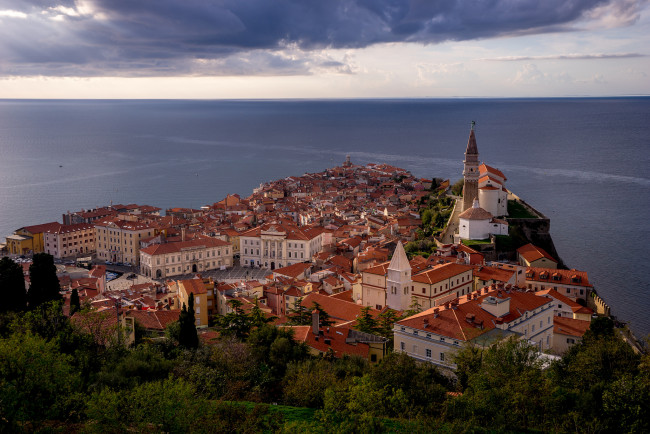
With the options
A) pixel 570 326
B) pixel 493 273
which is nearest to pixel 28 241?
pixel 493 273

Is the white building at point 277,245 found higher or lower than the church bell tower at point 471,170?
lower

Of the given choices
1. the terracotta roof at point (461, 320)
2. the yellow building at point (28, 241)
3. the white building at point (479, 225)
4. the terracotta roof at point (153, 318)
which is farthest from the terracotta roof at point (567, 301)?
the yellow building at point (28, 241)

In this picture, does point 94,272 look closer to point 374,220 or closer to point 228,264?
point 228,264

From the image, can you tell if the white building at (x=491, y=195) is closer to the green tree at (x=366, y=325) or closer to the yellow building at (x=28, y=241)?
the green tree at (x=366, y=325)

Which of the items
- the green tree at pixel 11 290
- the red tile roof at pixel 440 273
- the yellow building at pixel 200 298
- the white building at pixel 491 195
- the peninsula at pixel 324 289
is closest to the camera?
the peninsula at pixel 324 289

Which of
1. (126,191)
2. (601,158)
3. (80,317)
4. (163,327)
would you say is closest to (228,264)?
(163,327)

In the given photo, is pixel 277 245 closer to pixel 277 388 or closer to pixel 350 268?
pixel 350 268
